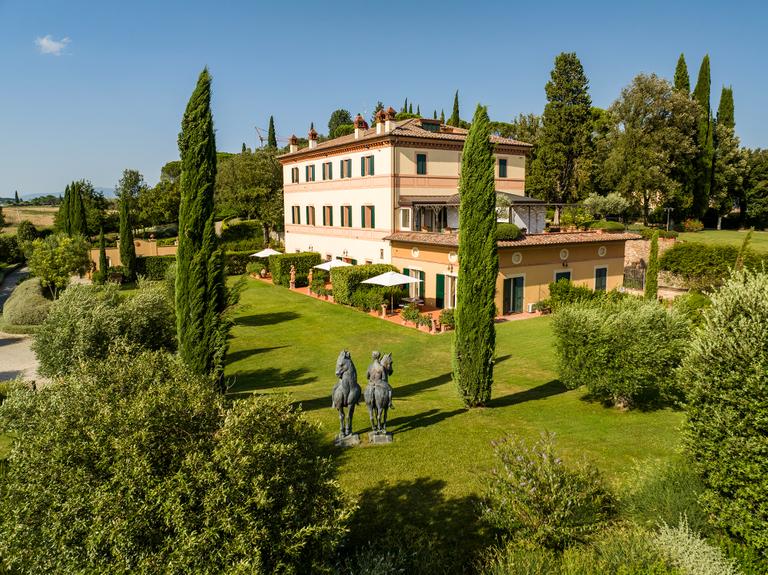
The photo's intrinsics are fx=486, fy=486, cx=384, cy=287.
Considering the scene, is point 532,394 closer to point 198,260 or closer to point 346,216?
point 198,260

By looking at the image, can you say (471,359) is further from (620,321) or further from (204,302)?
(204,302)

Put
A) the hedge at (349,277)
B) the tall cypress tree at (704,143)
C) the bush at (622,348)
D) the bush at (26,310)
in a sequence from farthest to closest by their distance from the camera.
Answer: the tall cypress tree at (704,143) → the hedge at (349,277) → the bush at (26,310) → the bush at (622,348)

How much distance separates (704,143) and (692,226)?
28.0 ft

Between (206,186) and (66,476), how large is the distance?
9.24 m

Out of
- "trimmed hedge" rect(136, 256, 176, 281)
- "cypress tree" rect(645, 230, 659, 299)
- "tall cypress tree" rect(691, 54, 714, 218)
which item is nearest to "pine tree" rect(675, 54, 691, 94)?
"tall cypress tree" rect(691, 54, 714, 218)

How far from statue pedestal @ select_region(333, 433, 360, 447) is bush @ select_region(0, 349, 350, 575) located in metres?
4.68

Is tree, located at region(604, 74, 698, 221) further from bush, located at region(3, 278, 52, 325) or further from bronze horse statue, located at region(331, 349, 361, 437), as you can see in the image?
bush, located at region(3, 278, 52, 325)

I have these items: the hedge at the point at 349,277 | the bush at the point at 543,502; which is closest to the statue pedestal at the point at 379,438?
the bush at the point at 543,502

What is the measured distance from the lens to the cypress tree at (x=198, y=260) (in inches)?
504

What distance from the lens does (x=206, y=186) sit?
1300 cm

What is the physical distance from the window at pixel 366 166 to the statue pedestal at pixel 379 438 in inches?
1012

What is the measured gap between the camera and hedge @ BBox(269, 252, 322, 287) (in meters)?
36.8

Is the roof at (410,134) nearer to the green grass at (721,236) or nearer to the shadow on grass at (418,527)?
the green grass at (721,236)

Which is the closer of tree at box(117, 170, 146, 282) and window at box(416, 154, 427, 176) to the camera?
window at box(416, 154, 427, 176)
